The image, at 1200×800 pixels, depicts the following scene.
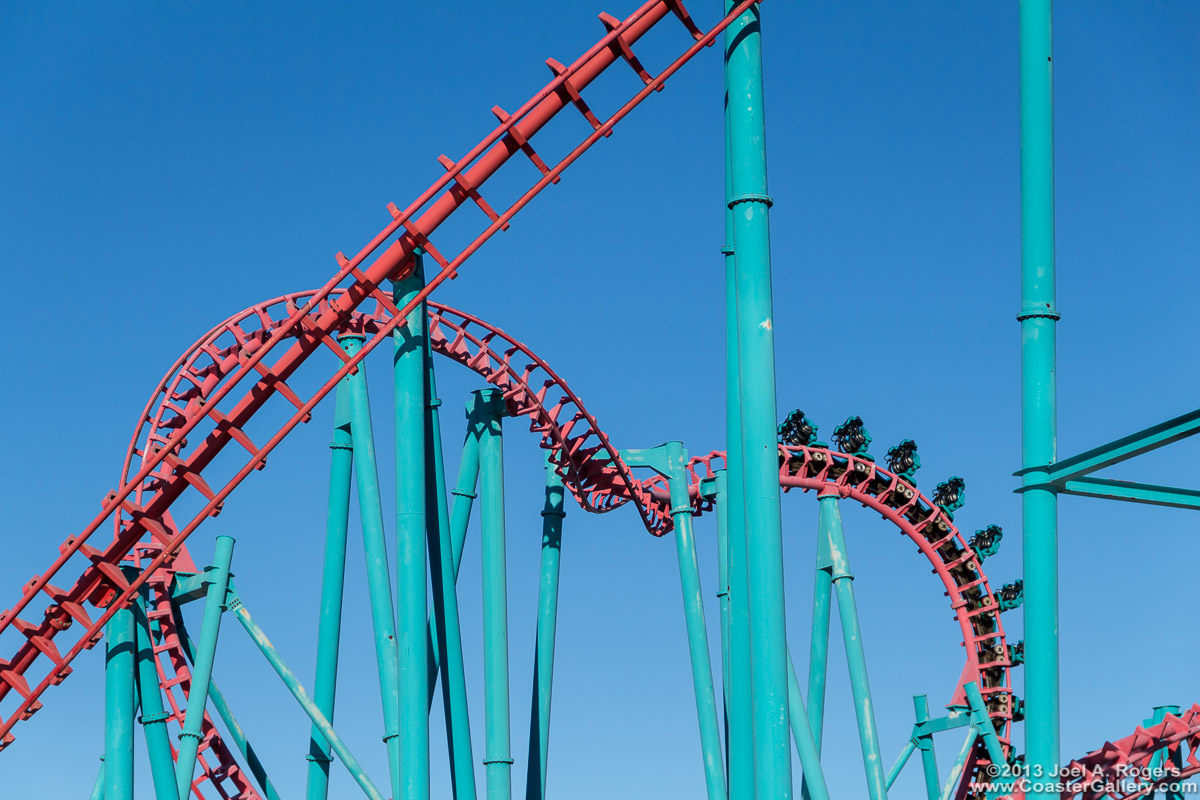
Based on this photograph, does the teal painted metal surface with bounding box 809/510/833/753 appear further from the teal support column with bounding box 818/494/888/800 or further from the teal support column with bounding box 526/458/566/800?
the teal support column with bounding box 526/458/566/800

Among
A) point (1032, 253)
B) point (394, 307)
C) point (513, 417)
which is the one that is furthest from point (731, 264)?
point (513, 417)

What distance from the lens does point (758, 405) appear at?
6.43 metres

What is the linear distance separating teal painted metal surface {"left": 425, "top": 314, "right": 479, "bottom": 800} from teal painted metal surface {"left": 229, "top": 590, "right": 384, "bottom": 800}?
2.55ft

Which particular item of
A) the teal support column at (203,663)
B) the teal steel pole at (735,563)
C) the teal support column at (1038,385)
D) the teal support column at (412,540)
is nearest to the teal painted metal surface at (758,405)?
the teal steel pole at (735,563)

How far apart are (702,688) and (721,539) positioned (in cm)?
115

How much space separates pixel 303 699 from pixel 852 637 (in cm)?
462

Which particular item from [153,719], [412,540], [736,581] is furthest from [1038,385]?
[153,719]

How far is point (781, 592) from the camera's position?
615 centimetres

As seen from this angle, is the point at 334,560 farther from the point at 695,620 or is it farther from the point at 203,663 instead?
the point at 695,620

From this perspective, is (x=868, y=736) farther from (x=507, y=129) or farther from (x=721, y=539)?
(x=507, y=129)

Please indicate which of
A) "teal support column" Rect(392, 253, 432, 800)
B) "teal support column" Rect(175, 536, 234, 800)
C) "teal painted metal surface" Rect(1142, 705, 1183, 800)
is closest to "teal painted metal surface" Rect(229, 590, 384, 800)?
"teal support column" Rect(175, 536, 234, 800)

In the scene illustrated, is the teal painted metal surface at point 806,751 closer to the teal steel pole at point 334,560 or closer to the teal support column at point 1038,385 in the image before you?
the teal steel pole at point 334,560

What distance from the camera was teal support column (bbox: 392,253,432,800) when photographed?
8.08m

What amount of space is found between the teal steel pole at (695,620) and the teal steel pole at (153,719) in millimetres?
3821
